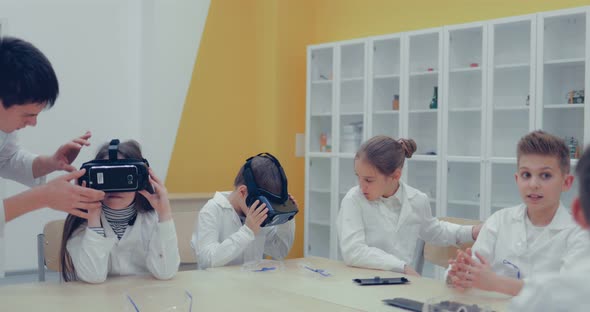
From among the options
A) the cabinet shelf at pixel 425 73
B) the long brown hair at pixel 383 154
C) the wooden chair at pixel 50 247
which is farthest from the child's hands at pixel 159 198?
the cabinet shelf at pixel 425 73

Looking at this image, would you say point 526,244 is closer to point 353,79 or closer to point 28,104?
point 28,104

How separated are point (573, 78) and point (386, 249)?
2315 mm

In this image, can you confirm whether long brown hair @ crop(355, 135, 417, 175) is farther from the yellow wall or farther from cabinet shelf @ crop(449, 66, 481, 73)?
the yellow wall

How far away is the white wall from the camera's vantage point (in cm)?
491

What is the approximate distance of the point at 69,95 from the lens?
5.12 metres

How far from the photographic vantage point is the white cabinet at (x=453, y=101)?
419 cm

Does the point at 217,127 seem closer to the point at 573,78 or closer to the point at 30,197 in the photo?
the point at 573,78

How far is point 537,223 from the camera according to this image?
2.16 m

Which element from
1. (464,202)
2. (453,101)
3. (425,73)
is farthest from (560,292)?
(425,73)

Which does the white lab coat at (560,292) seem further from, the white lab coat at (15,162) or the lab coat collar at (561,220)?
the white lab coat at (15,162)

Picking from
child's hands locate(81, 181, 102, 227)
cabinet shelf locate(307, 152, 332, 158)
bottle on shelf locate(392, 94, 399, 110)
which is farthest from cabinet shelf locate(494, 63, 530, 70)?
child's hands locate(81, 181, 102, 227)

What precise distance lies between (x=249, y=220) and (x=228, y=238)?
0.39 ft

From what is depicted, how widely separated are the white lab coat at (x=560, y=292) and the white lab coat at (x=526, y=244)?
1.02 metres

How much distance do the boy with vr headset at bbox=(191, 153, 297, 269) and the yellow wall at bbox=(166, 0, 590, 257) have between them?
9.58 feet
